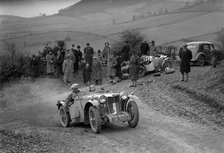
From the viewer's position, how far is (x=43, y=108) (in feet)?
71.5

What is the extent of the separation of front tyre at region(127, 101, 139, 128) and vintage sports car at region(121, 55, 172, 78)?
468 inches

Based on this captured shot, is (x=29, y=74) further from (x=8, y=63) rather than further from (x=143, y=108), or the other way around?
(x=143, y=108)

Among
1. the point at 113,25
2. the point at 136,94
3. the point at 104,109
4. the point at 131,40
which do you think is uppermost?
the point at 113,25

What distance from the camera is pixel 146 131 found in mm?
14336

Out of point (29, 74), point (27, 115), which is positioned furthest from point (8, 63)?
point (27, 115)

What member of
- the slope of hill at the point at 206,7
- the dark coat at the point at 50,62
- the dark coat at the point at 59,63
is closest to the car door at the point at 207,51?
the dark coat at the point at 59,63

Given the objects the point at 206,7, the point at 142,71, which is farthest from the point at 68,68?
the point at 206,7

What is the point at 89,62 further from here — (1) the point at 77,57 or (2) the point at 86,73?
(2) the point at 86,73

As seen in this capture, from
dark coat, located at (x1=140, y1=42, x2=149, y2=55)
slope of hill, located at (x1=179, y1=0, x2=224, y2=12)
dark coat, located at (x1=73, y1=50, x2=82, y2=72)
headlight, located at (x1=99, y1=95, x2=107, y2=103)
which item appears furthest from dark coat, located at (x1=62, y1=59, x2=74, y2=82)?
slope of hill, located at (x1=179, y1=0, x2=224, y2=12)

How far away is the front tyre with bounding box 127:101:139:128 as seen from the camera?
1463 cm

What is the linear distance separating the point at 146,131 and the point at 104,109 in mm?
1609

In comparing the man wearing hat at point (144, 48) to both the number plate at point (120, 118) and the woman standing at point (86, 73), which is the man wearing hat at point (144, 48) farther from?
the number plate at point (120, 118)

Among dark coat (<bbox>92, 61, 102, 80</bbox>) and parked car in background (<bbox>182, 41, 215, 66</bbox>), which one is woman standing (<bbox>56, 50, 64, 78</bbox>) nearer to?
dark coat (<bbox>92, 61, 102, 80</bbox>)

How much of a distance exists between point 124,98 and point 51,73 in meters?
15.8
